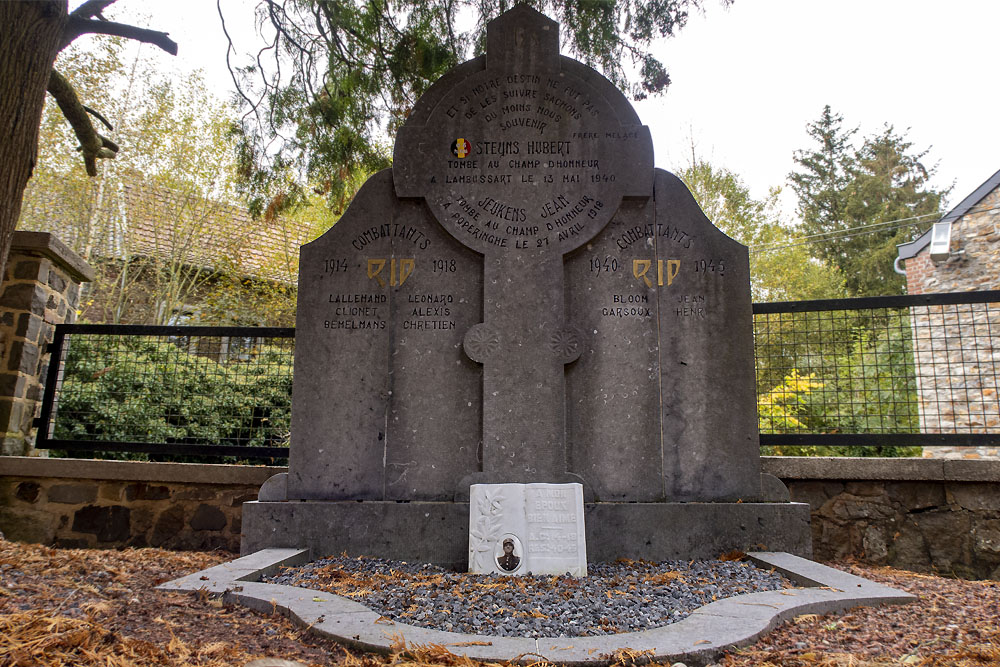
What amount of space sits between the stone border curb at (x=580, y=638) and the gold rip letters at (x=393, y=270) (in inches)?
74.1

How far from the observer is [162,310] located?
13914 millimetres

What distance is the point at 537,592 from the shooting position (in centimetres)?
306

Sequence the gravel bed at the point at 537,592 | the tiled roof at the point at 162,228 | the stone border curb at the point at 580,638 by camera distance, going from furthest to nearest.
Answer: the tiled roof at the point at 162,228, the gravel bed at the point at 537,592, the stone border curb at the point at 580,638

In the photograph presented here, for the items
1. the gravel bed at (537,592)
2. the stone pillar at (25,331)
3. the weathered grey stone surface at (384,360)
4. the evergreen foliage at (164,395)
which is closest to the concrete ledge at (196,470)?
the stone pillar at (25,331)

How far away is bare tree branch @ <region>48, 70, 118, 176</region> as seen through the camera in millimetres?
5105

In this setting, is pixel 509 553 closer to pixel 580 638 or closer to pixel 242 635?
pixel 580 638

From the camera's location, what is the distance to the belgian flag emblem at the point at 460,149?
447cm

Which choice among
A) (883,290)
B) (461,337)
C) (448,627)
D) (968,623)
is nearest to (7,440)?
(461,337)

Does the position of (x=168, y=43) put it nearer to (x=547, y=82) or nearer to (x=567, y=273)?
(x=547, y=82)

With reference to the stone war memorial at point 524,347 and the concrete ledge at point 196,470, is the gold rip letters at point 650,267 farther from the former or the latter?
the concrete ledge at point 196,470

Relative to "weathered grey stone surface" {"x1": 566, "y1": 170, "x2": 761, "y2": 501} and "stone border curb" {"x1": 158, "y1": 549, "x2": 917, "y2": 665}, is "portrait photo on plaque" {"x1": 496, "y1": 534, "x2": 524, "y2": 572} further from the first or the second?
"stone border curb" {"x1": 158, "y1": 549, "x2": 917, "y2": 665}

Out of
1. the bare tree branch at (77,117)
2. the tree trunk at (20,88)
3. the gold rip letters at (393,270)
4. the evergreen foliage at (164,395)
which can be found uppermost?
the bare tree branch at (77,117)

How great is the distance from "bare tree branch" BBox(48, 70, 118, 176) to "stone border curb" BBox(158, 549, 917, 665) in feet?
13.6

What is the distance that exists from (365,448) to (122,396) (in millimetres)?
3168
